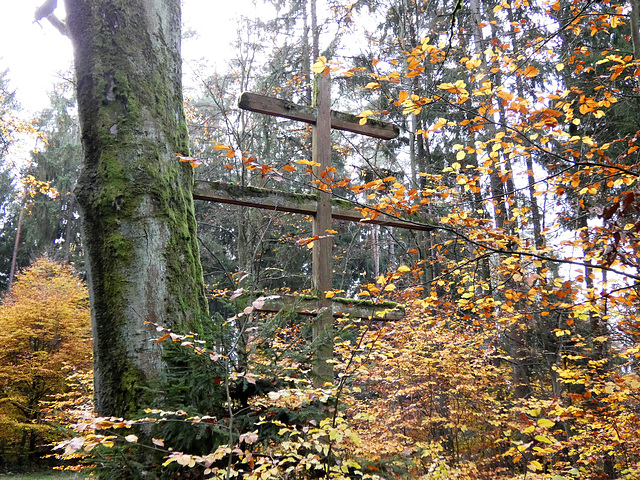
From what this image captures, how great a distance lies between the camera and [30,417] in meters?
11.0

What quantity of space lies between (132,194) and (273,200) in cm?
221

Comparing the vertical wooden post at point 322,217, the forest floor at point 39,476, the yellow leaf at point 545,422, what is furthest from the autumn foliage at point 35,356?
the yellow leaf at point 545,422

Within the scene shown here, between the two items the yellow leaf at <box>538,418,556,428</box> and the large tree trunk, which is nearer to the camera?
the yellow leaf at <box>538,418,556,428</box>

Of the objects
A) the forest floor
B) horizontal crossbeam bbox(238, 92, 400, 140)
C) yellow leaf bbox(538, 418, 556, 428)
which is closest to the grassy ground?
the forest floor

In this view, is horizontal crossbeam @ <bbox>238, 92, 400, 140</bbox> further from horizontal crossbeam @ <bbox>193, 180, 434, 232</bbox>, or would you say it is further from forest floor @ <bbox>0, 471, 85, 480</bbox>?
forest floor @ <bbox>0, 471, 85, 480</bbox>

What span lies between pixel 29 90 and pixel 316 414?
78.5 feet

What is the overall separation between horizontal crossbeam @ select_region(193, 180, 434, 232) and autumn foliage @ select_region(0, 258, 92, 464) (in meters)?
8.52

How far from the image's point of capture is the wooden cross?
4.03m

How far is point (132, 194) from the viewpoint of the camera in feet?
6.93

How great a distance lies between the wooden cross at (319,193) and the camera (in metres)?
4.03

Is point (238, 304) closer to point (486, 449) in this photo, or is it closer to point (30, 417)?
point (486, 449)

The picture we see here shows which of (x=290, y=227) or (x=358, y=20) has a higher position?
(x=358, y=20)

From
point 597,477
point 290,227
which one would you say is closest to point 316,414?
point 597,477

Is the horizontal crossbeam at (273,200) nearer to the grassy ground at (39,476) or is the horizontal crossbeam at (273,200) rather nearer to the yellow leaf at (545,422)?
the yellow leaf at (545,422)
